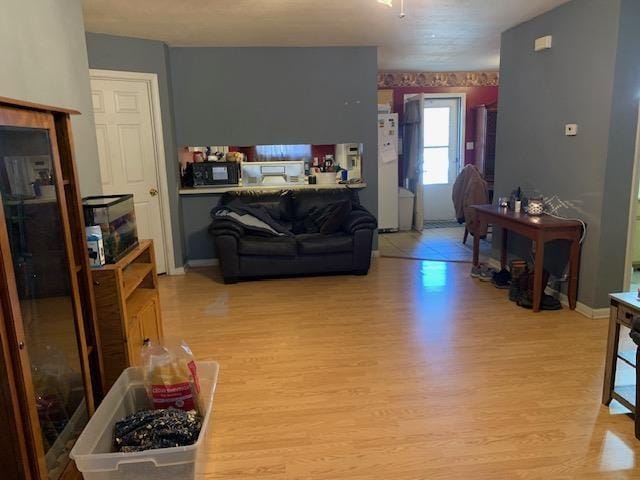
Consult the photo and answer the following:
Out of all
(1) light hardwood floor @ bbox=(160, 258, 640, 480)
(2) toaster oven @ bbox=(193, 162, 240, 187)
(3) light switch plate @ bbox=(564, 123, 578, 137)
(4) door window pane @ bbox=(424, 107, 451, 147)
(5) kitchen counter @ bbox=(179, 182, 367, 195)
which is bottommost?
(1) light hardwood floor @ bbox=(160, 258, 640, 480)

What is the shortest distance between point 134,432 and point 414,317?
2.43m

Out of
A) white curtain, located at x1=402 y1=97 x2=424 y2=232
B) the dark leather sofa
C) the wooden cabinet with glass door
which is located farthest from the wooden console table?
white curtain, located at x1=402 y1=97 x2=424 y2=232

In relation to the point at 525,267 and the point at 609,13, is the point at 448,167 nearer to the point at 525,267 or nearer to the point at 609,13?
the point at 525,267

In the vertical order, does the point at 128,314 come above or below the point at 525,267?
above

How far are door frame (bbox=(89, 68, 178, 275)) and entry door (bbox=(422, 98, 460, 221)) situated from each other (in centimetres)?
431

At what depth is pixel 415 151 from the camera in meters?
7.23

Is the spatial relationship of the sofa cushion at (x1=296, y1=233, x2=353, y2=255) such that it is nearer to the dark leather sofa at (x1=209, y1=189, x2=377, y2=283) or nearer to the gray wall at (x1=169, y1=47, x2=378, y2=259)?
the dark leather sofa at (x1=209, y1=189, x2=377, y2=283)

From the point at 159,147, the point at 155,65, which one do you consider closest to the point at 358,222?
the point at 159,147

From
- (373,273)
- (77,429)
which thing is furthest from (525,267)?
(77,429)

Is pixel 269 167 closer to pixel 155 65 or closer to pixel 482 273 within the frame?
pixel 155 65

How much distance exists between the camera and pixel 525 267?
4125mm

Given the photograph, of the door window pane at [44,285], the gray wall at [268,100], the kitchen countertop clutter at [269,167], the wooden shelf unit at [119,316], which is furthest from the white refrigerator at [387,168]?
the door window pane at [44,285]

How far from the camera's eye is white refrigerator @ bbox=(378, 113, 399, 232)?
6.96 meters

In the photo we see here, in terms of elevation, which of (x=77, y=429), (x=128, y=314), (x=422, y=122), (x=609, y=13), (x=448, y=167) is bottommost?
(x=77, y=429)
